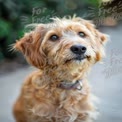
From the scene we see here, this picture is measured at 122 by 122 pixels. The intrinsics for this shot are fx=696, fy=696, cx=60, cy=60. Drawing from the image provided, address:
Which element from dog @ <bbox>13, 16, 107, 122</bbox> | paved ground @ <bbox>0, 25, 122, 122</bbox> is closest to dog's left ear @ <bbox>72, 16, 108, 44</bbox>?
dog @ <bbox>13, 16, 107, 122</bbox>

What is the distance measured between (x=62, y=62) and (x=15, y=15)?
0.52m

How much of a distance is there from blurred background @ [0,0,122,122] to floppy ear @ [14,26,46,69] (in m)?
0.09

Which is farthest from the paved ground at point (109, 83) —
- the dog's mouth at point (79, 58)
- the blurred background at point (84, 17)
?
the dog's mouth at point (79, 58)

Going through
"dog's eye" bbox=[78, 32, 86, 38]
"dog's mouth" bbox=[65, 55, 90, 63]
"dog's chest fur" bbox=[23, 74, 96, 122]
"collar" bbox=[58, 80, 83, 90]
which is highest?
"dog's eye" bbox=[78, 32, 86, 38]

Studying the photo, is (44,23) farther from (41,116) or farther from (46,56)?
(41,116)

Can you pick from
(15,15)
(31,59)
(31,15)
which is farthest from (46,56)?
(15,15)

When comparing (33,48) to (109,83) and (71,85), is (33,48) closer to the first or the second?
(71,85)

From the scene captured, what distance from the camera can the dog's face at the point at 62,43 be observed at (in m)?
2.55

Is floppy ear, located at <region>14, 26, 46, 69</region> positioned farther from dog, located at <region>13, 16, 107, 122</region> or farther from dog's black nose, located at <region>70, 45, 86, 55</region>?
dog's black nose, located at <region>70, 45, 86, 55</region>

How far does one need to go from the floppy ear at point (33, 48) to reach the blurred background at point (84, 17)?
91mm

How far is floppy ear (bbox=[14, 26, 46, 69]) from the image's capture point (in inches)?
103

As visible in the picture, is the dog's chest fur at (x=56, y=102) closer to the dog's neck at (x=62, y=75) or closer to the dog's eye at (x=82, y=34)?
the dog's neck at (x=62, y=75)

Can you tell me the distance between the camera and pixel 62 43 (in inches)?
101

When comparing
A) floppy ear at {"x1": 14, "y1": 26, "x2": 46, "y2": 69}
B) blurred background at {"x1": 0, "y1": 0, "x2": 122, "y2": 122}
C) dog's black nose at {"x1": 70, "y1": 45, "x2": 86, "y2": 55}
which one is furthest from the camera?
blurred background at {"x1": 0, "y1": 0, "x2": 122, "y2": 122}
